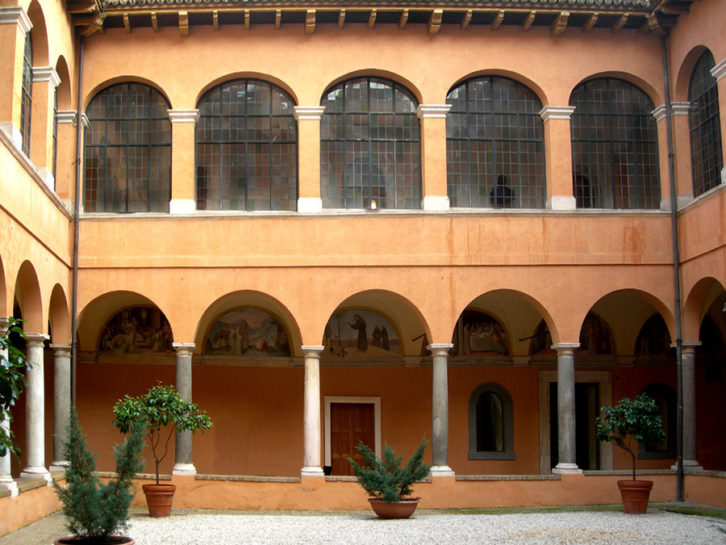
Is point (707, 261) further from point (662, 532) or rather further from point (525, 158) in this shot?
point (662, 532)

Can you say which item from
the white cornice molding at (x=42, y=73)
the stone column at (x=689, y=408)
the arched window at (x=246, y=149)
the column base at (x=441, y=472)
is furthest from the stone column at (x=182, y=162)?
the stone column at (x=689, y=408)

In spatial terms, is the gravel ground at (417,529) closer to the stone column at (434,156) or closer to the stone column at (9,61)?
the stone column at (434,156)

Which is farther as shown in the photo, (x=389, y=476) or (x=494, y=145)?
(x=494, y=145)

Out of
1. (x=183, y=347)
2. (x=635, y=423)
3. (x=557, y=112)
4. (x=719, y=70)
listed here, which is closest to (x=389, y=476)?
(x=635, y=423)

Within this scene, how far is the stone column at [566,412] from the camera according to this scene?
1820cm

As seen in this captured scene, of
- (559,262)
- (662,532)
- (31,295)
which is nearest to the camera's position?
(662,532)

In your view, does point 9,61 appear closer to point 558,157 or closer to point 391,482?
point 391,482

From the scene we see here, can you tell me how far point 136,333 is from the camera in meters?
21.4

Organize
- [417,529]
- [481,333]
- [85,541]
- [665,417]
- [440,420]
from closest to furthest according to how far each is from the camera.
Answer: [85,541] → [417,529] → [440,420] → [481,333] → [665,417]

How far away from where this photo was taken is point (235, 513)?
55.8 ft

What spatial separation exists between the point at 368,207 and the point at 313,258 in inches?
55.3

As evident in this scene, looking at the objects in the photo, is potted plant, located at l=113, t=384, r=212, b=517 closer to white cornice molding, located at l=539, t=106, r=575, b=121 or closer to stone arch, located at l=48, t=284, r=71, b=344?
stone arch, located at l=48, t=284, r=71, b=344

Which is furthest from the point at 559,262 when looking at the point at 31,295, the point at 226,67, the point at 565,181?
the point at 31,295

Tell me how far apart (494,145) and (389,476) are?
22.7 ft
